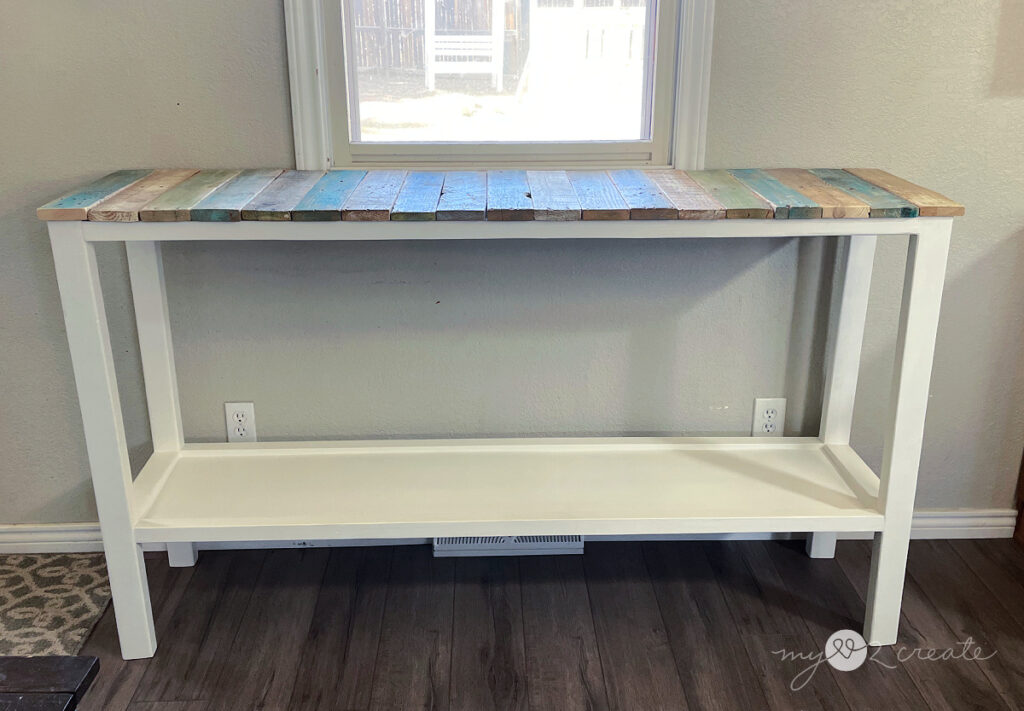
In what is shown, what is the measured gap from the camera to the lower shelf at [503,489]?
1.84m

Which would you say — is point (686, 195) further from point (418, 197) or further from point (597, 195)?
point (418, 197)

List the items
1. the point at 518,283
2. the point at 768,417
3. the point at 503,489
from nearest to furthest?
the point at 503,489 < the point at 518,283 < the point at 768,417

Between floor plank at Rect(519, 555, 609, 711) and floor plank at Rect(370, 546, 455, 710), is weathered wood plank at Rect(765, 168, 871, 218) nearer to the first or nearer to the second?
floor plank at Rect(519, 555, 609, 711)

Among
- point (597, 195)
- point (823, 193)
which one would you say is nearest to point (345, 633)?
point (597, 195)

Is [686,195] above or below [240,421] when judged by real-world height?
above

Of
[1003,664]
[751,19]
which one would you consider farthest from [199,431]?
[1003,664]

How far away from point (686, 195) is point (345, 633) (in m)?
1.17

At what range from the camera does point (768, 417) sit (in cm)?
221

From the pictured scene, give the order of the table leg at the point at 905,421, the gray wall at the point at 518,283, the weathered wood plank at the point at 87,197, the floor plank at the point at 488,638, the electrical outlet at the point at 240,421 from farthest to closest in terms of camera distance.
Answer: the electrical outlet at the point at 240,421 → the gray wall at the point at 518,283 → the floor plank at the point at 488,638 → the table leg at the point at 905,421 → the weathered wood plank at the point at 87,197

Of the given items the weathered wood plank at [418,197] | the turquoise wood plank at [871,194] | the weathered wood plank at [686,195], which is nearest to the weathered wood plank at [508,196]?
the weathered wood plank at [418,197]

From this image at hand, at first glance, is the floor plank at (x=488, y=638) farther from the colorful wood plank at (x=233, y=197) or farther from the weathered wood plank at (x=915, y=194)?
the weathered wood plank at (x=915, y=194)

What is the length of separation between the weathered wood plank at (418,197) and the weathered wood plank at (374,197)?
14 millimetres

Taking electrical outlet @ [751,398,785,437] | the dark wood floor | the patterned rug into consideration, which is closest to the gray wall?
electrical outlet @ [751,398,785,437]

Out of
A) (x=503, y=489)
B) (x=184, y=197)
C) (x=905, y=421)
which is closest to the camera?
(x=184, y=197)
